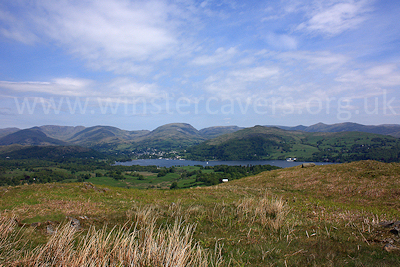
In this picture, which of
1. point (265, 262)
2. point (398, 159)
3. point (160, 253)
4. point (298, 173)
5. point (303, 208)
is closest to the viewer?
point (160, 253)

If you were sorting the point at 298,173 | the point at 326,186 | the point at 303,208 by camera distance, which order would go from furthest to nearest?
the point at 298,173, the point at 326,186, the point at 303,208

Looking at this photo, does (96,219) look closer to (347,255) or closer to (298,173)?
(347,255)

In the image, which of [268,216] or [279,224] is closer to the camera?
[279,224]

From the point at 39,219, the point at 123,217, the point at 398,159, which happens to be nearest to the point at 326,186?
the point at 123,217

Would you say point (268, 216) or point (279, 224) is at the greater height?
point (279, 224)

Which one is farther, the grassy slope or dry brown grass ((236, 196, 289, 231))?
dry brown grass ((236, 196, 289, 231))

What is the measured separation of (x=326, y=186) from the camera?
24297 millimetres

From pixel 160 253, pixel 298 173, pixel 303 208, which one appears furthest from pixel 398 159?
pixel 160 253

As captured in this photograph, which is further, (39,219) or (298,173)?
(298,173)

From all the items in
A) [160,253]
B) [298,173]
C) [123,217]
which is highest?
[160,253]

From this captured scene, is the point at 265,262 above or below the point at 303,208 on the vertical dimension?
above

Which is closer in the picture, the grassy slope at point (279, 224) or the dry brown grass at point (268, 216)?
the grassy slope at point (279, 224)

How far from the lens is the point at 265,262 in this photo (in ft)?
20.9

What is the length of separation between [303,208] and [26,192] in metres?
26.3
